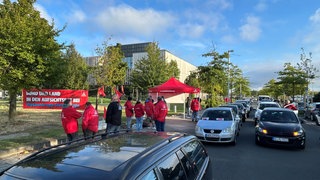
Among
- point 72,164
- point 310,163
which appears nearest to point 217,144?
point 310,163

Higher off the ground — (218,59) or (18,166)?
(218,59)

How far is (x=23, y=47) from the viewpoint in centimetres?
1456

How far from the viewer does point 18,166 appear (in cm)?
266

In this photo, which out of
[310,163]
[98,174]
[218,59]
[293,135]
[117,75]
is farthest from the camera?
[218,59]


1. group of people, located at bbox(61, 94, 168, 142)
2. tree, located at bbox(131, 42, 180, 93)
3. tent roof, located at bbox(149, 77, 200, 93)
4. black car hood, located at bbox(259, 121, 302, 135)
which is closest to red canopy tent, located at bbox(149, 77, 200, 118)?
tent roof, located at bbox(149, 77, 200, 93)

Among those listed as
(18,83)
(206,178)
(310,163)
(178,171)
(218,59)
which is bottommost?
(310,163)

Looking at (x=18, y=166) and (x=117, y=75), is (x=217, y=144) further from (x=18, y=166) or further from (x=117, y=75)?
(x=117, y=75)

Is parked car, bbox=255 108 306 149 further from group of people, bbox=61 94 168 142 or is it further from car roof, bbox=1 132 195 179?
car roof, bbox=1 132 195 179

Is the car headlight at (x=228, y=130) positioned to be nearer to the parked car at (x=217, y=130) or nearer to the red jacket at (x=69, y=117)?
the parked car at (x=217, y=130)

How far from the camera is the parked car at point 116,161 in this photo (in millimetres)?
2389

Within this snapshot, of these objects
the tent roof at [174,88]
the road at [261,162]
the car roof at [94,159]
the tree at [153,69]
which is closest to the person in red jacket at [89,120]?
the road at [261,162]

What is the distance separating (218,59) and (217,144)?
70.3ft

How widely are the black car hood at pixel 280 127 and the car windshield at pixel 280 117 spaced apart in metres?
0.62

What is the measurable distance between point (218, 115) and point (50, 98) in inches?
627
